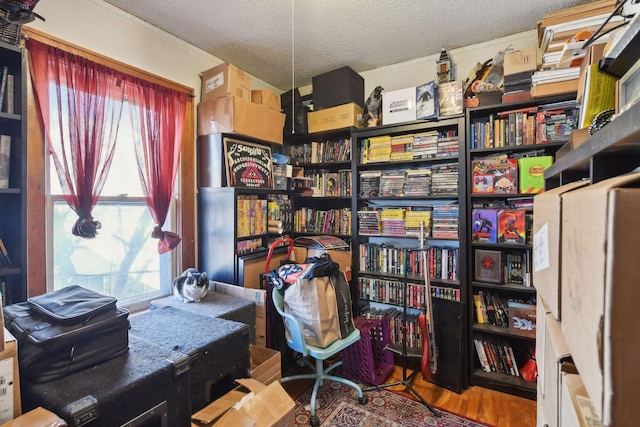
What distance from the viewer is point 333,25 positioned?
2.21 metres

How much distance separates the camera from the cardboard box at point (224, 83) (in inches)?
93.3

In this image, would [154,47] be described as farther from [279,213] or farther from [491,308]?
[491,308]

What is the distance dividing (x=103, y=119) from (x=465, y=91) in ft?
8.64

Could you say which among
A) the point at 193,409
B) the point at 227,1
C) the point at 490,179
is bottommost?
the point at 193,409

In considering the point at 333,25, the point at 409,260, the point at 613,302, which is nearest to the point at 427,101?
the point at 333,25

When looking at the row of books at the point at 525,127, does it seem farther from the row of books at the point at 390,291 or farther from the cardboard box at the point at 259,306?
the cardboard box at the point at 259,306

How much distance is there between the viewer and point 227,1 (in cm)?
194

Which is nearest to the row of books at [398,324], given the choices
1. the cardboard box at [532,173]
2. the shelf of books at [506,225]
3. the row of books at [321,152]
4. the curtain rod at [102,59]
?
the shelf of books at [506,225]

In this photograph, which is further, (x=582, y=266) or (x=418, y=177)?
(x=418, y=177)

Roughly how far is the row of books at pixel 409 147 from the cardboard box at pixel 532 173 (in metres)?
0.47

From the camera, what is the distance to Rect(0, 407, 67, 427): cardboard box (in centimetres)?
90

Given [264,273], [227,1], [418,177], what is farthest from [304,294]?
[227,1]

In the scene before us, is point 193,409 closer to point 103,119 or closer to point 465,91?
point 103,119

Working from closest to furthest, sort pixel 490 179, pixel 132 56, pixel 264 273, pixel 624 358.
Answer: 1. pixel 624 358
2. pixel 132 56
3. pixel 490 179
4. pixel 264 273
